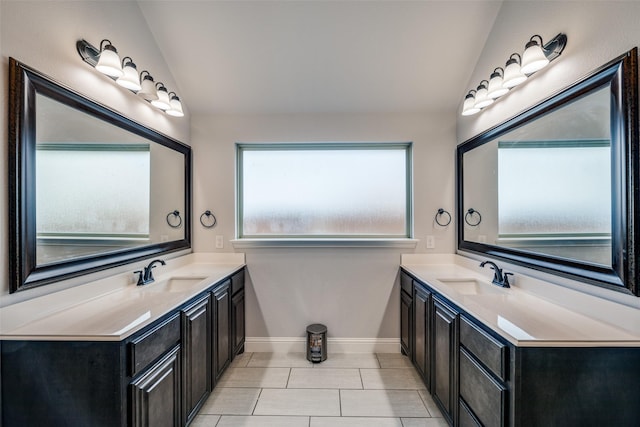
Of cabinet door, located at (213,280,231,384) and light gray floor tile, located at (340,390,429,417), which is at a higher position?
cabinet door, located at (213,280,231,384)

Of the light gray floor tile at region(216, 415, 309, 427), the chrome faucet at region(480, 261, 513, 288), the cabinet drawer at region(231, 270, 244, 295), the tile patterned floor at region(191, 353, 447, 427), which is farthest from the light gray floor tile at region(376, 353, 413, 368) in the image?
the cabinet drawer at region(231, 270, 244, 295)

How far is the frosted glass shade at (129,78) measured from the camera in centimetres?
171

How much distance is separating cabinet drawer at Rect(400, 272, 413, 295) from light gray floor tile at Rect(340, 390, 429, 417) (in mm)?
748

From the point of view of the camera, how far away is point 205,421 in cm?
186

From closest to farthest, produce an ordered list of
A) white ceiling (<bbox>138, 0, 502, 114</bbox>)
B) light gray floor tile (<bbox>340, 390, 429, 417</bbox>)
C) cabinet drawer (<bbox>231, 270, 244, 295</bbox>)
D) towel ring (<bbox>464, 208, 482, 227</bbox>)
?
light gray floor tile (<bbox>340, 390, 429, 417</bbox>)
white ceiling (<bbox>138, 0, 502, 114</bbox>)
towel ring (<bbox>464, 208, 482, 227</bbox>)
cabinet drawer (<bbox>231, 270, 244, 295</bbox>)

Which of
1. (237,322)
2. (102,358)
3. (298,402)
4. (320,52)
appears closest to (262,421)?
(298,402)

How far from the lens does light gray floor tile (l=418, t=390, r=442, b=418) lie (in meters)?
1.92

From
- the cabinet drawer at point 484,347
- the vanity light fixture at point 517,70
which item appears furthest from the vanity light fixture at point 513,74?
the cabinet drawer at point 484,347

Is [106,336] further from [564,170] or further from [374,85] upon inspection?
[374,85]

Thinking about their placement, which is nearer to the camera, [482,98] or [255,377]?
[482,98]

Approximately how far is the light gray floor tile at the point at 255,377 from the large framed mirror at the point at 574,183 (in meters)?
1.88

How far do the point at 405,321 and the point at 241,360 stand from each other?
151 cm

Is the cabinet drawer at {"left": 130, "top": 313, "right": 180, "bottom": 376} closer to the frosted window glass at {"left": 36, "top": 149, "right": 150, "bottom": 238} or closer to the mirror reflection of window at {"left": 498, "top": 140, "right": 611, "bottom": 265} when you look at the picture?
the frosted window glass at {"left": 36, "top": 149, "right": 150, "bottom": 238}

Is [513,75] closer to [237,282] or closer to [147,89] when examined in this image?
[147,89]
